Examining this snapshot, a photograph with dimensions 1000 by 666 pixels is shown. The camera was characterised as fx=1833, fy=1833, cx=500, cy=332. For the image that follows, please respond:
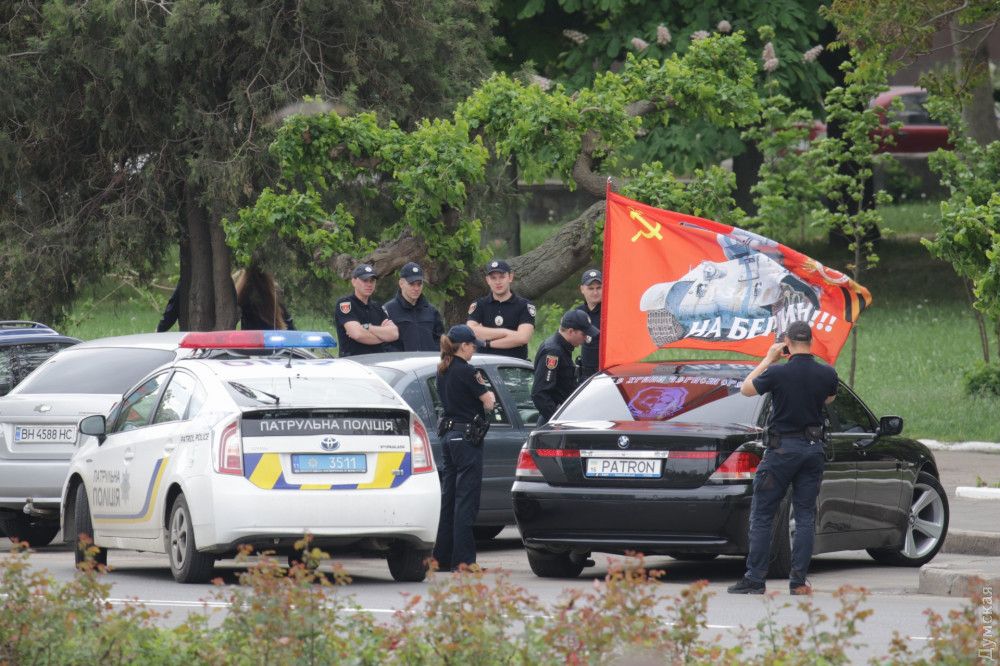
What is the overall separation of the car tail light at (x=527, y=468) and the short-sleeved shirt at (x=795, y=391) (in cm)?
167

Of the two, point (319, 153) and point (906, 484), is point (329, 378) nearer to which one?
point (906, 484)

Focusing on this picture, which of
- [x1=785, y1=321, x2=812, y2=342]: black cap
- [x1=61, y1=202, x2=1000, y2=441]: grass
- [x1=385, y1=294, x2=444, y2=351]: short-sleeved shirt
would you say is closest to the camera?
[x1=785, y1=321, x2=812, y2=342]: black cap

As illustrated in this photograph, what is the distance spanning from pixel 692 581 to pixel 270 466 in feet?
9.61

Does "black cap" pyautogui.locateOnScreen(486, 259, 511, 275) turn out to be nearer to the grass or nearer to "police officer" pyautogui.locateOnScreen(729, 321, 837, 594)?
the grass

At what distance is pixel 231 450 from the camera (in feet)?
36.5

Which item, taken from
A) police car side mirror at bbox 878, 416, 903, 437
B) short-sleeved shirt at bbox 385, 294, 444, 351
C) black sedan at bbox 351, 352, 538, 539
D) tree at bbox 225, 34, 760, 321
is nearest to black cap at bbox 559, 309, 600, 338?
black sedan at bbox 351, 352, 538, 539

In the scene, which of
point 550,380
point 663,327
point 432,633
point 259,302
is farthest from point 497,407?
point 432,633

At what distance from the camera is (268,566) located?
6.99m

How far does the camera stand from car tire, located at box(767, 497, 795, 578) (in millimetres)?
11480

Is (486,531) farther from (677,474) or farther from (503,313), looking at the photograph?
(677,474)

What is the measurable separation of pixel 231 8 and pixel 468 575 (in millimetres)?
15517

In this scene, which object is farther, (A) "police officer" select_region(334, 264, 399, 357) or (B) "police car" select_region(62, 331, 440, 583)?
(A) "police officer" select_region(334, 264, 399, 357)

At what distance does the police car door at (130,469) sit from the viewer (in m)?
11.9

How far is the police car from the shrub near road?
410cm
